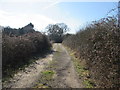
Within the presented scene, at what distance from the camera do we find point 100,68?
6.73 meters

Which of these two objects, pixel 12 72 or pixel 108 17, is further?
pixel 12 72

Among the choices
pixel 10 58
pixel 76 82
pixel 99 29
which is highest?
pixel 99 29

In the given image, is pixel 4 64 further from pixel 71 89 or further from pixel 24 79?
pixel 71 89

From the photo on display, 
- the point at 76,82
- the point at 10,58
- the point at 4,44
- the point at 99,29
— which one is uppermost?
the point at 99,29

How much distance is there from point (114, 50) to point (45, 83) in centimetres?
330

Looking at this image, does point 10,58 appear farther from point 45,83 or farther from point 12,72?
point 45,83

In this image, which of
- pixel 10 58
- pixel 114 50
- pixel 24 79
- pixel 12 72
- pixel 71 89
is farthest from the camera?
pixel 10 58

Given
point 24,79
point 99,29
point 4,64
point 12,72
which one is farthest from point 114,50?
point 4,64

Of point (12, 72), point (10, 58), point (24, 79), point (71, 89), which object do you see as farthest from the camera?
point (10, 58)

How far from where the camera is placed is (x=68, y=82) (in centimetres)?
736

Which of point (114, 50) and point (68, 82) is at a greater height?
point (114, 50)

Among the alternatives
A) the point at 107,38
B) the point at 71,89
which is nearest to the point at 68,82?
the point at 71,89

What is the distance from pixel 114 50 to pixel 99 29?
2.51 m

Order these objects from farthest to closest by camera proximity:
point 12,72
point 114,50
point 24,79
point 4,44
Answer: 1. point 4,44
2. point 12,72
3. point 24,79
4. point 114,50
